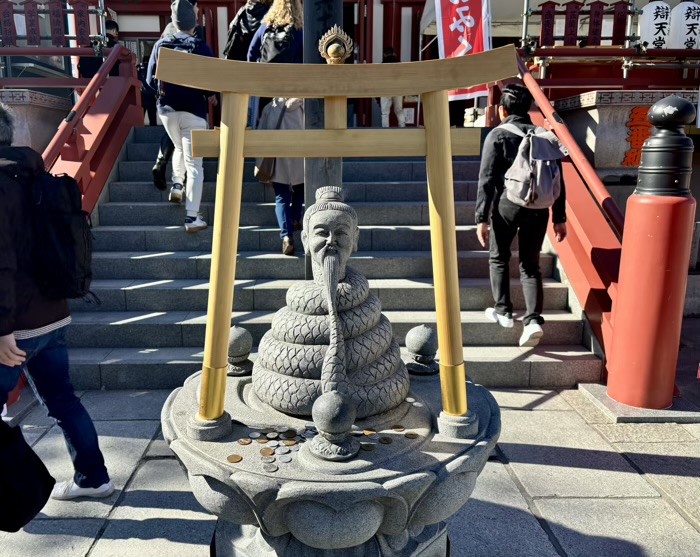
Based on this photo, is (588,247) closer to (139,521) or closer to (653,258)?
(653,258)

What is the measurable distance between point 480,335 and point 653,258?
148 centimetres

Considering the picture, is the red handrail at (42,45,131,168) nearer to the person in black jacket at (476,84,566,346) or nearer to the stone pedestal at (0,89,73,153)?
the stone pedestal at (0,89,73,153)

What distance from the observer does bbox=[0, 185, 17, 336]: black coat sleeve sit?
87.9 inches

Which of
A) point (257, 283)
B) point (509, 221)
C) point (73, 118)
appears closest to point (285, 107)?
point (257, 283)

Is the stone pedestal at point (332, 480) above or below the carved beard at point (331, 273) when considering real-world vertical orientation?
below

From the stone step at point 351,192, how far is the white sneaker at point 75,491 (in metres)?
3.80

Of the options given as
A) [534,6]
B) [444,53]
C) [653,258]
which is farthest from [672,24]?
[653,258]

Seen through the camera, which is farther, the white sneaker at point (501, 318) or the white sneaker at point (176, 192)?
the white sneaker at point (176, 192)

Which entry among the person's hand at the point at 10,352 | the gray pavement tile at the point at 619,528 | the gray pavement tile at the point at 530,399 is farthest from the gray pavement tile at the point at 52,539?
the gray pavement tile at the point at 530,399

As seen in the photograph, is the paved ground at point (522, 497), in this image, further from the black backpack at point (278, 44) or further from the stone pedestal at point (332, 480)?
the black backpack at point (278, 44)

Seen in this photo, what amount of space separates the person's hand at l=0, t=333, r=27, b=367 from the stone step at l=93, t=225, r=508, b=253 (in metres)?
3.28

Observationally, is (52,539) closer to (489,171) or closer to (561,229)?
(489,171)

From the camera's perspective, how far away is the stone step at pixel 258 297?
495cm

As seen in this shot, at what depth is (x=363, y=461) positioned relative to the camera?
1.88 meters
